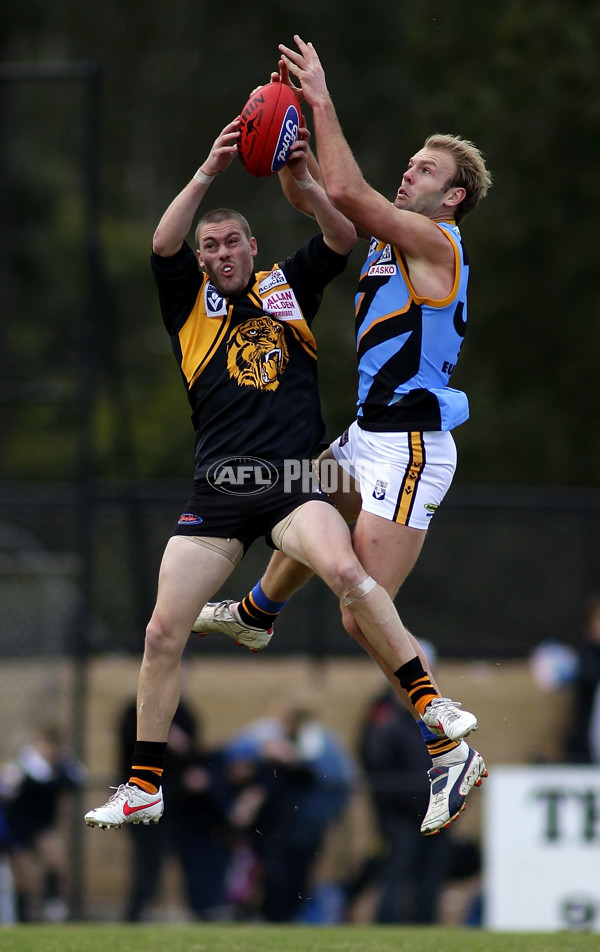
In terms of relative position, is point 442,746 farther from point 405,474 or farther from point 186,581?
point 186,581

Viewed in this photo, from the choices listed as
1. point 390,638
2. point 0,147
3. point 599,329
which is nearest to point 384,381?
point 390,638

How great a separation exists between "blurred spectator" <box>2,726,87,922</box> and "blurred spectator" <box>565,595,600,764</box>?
12.0 feet

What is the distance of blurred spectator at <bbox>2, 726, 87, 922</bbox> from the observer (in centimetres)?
1056

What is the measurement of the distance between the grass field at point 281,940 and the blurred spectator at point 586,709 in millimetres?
1962

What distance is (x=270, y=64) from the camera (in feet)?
66.1

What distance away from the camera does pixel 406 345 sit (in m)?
6.25

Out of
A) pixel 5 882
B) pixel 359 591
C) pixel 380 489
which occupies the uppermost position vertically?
pixel 380 489

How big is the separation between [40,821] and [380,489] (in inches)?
217

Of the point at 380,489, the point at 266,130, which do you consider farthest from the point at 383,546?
the point at 266,130

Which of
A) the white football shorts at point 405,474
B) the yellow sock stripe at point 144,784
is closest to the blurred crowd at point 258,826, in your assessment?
the yellow sock stripe at point 144,784

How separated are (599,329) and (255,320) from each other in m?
9.43

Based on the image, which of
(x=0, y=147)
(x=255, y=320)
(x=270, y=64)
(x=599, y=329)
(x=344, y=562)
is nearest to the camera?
(x=344, y=562)

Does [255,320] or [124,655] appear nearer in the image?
[255,320]

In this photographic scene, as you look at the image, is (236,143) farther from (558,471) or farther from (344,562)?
(558,471)
